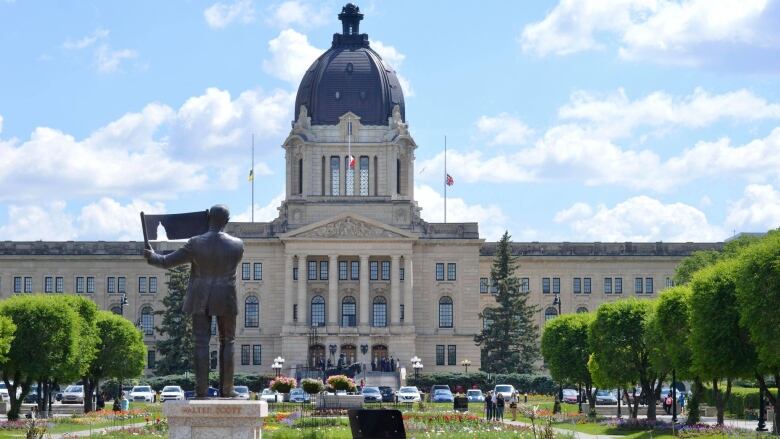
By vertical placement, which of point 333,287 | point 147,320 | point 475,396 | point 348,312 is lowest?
point 475,396

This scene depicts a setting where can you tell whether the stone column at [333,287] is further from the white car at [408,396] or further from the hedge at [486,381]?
the white car at [408,396]

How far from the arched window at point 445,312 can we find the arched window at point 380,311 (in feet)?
17.2

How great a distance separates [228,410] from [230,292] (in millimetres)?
2066

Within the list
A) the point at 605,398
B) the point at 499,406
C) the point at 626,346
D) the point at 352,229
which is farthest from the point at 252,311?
the point at 499,406

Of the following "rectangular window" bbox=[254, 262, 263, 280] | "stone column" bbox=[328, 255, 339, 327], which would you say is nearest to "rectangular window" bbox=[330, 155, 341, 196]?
"stone column" bbox=[328, 255, 339, 327]

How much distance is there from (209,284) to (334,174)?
367 ft

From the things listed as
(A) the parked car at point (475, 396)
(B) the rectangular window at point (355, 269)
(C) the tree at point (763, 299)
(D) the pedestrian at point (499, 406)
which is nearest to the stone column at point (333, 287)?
(B) the rectangular window at point (355, 269)

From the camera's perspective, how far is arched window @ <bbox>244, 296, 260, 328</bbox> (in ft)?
425

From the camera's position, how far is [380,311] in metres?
129

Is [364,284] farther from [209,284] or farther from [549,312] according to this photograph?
[209,284]

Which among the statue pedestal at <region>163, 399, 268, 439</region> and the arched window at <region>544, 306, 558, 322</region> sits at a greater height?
the arched window at <region>544, 306, 558, 322</region>

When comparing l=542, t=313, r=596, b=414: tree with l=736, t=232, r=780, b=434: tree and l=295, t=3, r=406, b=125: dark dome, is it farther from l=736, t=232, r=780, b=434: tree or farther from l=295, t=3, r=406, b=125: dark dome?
l=295, t=3, r=406, b=125: dark dome

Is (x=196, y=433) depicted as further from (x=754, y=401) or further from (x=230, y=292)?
(x=754, y=401)

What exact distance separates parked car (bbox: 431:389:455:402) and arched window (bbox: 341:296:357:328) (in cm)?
2968
